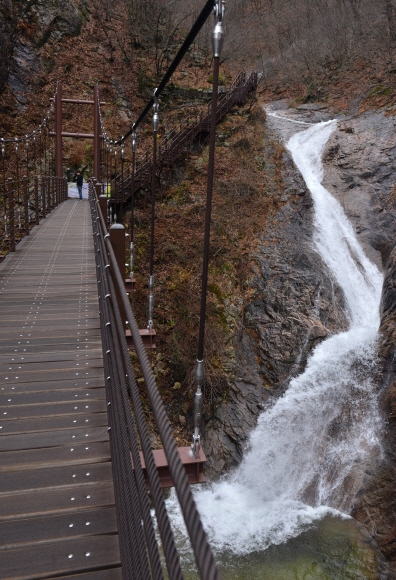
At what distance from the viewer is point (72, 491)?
2.44m

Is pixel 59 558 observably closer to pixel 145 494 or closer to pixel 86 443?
pixel 86 443

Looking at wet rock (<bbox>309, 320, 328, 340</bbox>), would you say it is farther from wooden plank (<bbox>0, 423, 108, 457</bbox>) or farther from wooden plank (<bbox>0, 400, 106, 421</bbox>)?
wooden plank (<bbox>0, 423, 108, 457</bbox>)

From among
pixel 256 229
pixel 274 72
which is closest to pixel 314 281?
pixel 256 229

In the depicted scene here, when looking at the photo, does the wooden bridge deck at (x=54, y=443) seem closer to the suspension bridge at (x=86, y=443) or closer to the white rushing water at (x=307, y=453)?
the suspension bridge at (x=86, y=443)

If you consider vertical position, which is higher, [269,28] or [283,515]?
[269,28]

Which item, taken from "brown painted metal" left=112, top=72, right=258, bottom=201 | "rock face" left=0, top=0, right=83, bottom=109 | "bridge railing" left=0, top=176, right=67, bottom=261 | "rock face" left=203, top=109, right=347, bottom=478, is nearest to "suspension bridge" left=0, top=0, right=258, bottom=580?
"bridge railing" left=0, top=176, right=67, bottom=261

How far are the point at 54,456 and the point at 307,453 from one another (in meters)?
7.29

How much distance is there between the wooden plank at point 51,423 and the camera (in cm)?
295

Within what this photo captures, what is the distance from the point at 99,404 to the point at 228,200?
39.3 ft

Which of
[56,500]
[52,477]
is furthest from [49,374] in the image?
[56,500]

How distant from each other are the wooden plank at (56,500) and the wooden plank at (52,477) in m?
0.04

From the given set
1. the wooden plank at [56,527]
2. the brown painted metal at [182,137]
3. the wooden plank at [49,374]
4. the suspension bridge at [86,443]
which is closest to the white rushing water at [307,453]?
the suspension bridge at [86,443]

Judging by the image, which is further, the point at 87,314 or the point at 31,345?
the point at 87,314

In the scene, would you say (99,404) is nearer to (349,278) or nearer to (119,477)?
(119,477)
